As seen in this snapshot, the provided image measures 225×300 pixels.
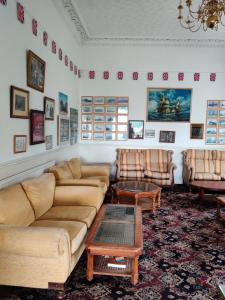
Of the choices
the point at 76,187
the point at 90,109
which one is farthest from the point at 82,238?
the point at 90,109

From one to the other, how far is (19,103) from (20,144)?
508 millimetres

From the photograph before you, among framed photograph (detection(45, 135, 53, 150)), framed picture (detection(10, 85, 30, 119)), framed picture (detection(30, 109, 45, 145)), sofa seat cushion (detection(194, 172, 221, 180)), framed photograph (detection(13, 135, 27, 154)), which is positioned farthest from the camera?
sofa seat cushion (detection(194, 172, 221, 180))

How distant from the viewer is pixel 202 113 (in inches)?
248

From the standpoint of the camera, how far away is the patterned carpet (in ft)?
7.20

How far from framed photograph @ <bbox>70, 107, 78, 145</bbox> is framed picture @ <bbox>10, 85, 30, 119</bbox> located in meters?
2.37

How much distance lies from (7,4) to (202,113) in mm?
4974

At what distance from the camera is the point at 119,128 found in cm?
643

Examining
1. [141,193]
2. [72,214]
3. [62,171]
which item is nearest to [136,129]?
[141,193]

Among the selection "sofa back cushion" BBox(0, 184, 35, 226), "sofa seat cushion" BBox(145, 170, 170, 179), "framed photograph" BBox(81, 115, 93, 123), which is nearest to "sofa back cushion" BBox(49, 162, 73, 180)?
"sofa back cushion" BBox(0, 184, 35, 226)

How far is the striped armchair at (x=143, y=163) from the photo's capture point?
5.68 meters

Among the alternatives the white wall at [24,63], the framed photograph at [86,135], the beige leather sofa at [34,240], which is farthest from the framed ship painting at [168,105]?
the beige leather sofa at [34,240]

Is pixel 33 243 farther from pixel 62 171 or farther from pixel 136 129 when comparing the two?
pixel 136 129

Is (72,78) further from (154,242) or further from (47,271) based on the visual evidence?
(47,271)

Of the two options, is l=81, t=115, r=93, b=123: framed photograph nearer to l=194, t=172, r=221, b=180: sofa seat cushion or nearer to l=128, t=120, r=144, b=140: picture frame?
l=128, t=120, r=144, b=140: picture frame
